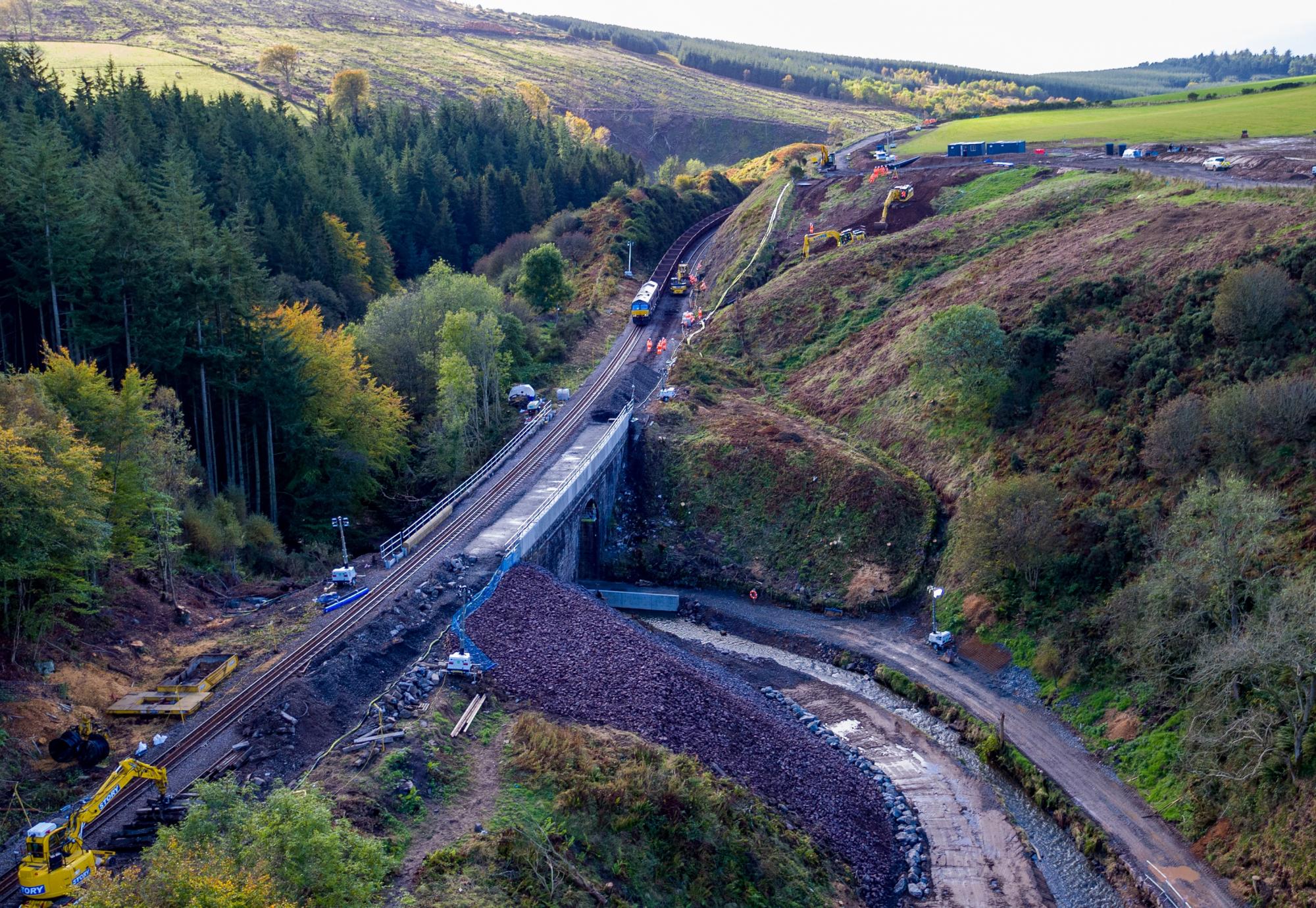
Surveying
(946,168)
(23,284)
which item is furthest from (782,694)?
(946,168)

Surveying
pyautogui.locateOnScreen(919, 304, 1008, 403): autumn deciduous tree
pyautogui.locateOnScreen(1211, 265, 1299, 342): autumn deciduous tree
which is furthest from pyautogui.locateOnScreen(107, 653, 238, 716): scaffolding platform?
pyautogui.locateOnScreen(1211, 265, 1299, 342): autumn deciduous tree

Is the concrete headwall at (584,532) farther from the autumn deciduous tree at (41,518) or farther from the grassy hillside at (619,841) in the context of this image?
the autumn deciduous tree at (41,518)

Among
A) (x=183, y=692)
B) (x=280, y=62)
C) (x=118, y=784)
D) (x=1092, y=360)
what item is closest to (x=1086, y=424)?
(x=1092, y=360)

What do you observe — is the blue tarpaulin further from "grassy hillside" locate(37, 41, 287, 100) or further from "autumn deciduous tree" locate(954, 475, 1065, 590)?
"grassy hillside" locate(37, 41, 287, 100)

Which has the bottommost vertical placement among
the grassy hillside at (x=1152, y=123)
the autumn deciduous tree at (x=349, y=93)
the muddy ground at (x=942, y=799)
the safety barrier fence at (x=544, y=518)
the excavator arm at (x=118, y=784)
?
the muddy ground at (x=942, y=799)

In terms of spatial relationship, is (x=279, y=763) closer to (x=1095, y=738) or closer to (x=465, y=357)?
(x=1095, y=738)

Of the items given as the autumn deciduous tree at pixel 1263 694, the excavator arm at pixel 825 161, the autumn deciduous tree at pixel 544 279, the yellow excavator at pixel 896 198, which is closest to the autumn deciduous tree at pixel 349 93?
the excavator arm at pixel 825 161
